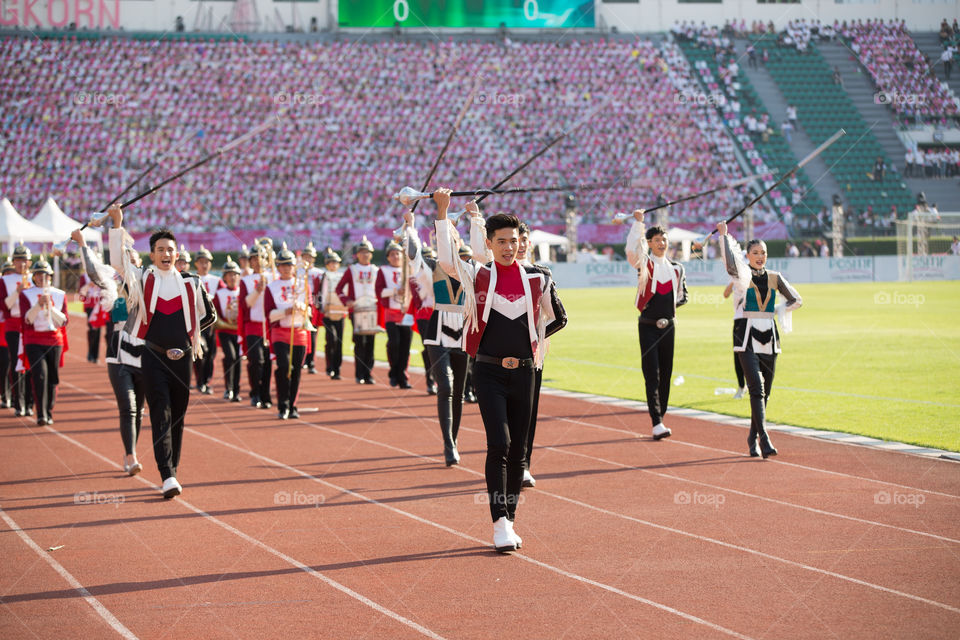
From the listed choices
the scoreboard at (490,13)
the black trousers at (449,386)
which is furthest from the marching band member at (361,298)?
the scoreboard at (490,13)

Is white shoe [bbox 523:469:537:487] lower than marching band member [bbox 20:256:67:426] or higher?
lower

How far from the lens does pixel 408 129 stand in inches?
1895

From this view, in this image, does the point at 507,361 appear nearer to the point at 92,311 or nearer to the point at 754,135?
the point at 92,311

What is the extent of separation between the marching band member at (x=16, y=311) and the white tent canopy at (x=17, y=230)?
1995cm

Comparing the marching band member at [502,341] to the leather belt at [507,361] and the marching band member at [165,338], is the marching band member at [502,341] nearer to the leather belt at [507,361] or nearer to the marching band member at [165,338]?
the leather belt at [507,361]

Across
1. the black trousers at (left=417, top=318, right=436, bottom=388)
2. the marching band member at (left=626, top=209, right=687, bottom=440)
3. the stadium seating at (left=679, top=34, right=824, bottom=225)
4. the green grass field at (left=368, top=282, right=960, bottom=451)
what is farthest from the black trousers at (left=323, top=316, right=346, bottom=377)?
the stadium seating at (left=679, top=34, right=824, bottom=225)

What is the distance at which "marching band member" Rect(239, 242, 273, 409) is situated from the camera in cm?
1479

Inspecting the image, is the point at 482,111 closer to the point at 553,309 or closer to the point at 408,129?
the point at 408,129

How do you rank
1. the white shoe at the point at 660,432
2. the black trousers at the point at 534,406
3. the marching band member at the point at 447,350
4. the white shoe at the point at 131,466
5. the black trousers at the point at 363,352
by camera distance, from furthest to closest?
the black trousers at the point at 363,352, the white shoe at the point at 660,432, the marching band member at the point at 447,350, the white shoe at the point at 131,466, the black trousers at the point at 534,406

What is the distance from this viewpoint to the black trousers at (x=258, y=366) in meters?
14.9

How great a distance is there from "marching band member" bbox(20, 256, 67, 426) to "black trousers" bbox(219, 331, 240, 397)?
117 inches

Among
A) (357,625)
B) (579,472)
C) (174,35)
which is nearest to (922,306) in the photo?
(579,472)

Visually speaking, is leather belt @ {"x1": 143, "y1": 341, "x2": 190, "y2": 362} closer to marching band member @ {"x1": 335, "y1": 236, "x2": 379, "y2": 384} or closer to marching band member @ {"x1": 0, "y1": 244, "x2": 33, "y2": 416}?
marching band member @ {"x1": 0, "y1": 244, "x2": 33, "y2": 416}

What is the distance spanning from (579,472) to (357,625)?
4466 millimetres
